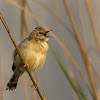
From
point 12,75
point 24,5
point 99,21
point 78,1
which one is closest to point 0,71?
point 24,5

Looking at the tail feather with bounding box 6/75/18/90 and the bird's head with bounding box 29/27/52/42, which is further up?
the bird's head with bounding box 29/27/52/42

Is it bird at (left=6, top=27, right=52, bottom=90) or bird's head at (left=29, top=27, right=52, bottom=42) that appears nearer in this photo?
bird at (left=6, top=27, right=52, bottom=90)

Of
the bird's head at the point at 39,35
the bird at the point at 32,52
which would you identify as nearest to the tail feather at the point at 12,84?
the bird at the point at 32,52

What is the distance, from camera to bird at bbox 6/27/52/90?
281 cm

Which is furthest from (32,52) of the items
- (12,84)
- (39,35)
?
(12,84)

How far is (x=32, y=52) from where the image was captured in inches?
111

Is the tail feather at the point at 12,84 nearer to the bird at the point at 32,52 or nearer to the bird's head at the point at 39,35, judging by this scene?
the bird at the point at 32,52

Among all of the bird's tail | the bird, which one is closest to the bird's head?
the bird

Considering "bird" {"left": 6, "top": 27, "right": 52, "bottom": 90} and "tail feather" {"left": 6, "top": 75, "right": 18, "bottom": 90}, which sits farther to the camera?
"tail feather" {"left": 6, "top": 75, "right": 18, "bottom": 90}

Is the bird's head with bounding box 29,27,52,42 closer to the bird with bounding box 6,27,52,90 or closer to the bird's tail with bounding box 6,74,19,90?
the bird with bounding box 6,27,52,90

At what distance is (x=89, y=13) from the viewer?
2371 millimetres

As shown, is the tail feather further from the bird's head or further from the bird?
the bird's head

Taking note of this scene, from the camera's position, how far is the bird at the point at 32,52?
111 inches

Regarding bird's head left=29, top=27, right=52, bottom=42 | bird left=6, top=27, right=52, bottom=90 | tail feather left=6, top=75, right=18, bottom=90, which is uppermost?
bird's head left=29, top=27, right=52, bottom=42
